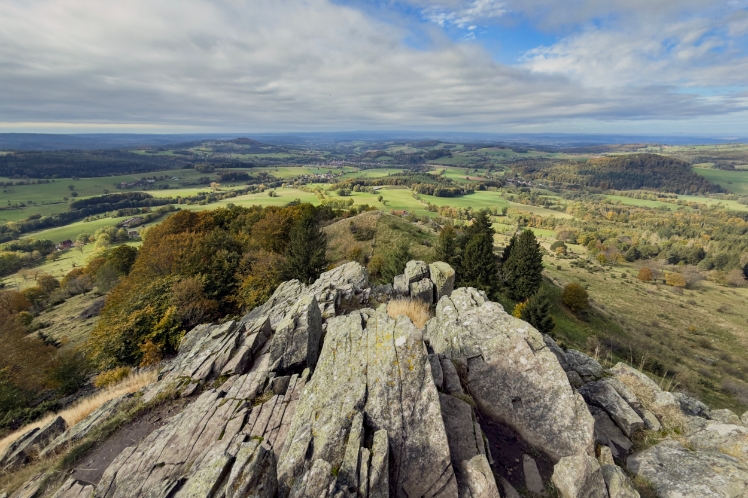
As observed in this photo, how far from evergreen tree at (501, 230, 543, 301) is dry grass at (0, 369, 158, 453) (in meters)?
44.4

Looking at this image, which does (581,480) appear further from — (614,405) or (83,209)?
(83,209)

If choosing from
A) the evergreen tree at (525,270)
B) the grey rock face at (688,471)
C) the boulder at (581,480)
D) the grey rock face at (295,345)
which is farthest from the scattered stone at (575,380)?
the evergreen tree at (525,270)

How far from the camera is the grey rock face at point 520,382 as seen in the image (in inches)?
412

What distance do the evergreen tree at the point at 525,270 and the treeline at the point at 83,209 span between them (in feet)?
618

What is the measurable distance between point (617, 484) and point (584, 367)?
7.89m

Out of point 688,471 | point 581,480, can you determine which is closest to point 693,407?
point 688,471

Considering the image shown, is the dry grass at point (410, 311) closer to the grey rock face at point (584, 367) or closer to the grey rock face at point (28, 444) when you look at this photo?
the grey rock face at point (584, 367)

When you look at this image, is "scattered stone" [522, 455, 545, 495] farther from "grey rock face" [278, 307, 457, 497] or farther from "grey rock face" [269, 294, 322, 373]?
"grey rock face" [269, 294, 322, 373]

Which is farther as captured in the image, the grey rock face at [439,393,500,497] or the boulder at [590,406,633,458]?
the boulder at [590,406,633,458]

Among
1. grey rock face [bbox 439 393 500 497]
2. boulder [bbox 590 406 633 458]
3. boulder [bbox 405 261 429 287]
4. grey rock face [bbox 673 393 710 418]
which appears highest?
grey rock face [bbox 439 393 500 497]

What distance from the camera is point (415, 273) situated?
27.3m

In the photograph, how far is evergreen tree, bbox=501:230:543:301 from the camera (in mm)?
45281

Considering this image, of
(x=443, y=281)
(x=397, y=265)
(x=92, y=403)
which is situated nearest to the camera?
(x=92, y=403)

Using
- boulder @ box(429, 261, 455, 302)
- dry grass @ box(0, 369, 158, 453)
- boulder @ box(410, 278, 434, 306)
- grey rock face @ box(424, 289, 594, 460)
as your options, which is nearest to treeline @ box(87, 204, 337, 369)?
dry grass @ box(0, 369, 158, 453)
